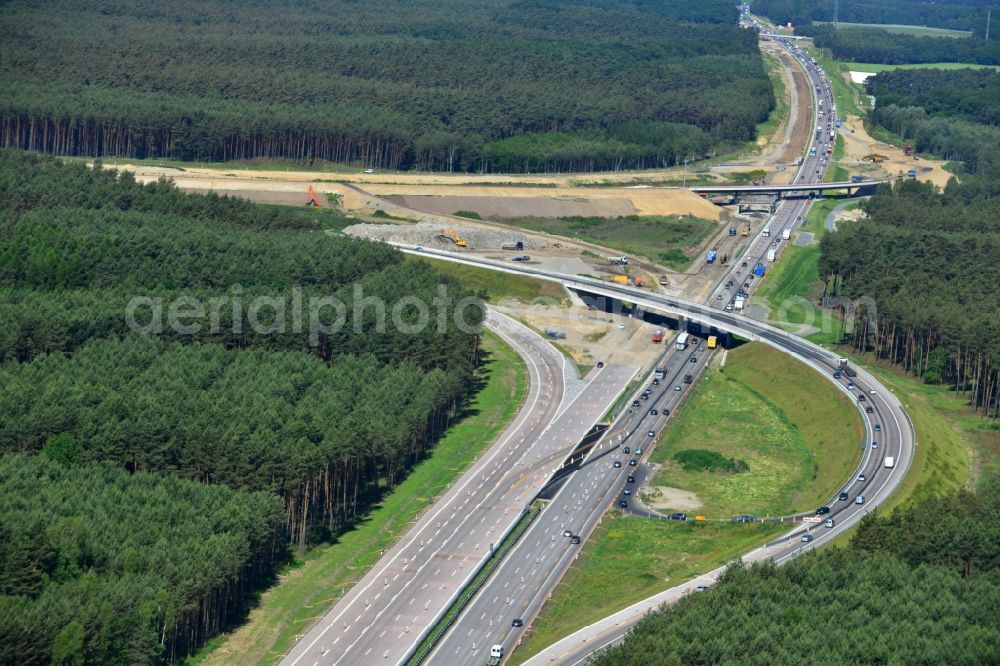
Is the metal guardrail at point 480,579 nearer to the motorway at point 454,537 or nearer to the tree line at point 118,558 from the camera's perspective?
the motorway at point 454,537

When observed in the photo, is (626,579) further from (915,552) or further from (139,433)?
(139,433)

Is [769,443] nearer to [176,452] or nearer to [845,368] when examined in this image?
[845,368]

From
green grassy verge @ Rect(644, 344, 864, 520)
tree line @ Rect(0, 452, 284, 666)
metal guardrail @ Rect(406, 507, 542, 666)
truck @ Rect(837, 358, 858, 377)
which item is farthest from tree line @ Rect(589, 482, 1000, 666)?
truck @ Rect(837, 358, 858, 377)

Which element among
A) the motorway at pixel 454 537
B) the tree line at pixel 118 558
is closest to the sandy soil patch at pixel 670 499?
the motorway at pixel 454 537

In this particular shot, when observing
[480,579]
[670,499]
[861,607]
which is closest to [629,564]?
[480,579]

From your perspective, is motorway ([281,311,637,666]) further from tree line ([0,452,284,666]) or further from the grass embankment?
tree line ([0,452,284,666])

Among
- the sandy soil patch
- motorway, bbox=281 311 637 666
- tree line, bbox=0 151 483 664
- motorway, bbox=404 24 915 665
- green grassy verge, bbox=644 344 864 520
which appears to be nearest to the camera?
tree line, bbox=0 151 483 664
